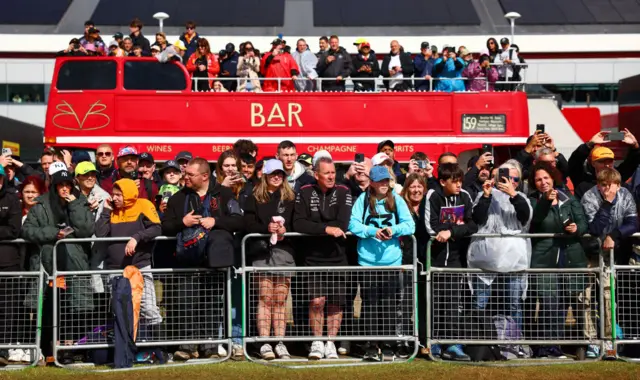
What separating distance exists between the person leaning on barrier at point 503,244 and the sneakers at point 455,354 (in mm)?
498

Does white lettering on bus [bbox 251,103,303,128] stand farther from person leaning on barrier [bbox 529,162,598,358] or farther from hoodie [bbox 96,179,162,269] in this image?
person leaning on barrier [bbox 529,162,598,358]

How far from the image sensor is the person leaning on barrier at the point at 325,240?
1035 cm

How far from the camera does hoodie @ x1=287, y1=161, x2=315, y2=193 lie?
1184cm

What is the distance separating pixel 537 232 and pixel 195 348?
3.92 meters

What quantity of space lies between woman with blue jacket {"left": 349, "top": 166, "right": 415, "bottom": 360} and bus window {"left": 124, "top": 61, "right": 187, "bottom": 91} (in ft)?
35.4

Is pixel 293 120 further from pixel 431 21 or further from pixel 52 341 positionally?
pixel 431 21

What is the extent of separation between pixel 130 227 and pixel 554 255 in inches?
179

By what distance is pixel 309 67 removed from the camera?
21.1m

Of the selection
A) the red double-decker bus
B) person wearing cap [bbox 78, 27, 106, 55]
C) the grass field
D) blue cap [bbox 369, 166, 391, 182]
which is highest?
person wearing cap [bbox 78, 27, 106, 55]

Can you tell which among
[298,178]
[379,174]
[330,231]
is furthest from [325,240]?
[298,178]

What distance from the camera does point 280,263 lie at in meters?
10.5

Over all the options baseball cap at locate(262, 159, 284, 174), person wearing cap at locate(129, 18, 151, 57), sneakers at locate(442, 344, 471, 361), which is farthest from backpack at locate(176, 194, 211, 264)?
person wearing cap at locate(129, 18, 151, 57)

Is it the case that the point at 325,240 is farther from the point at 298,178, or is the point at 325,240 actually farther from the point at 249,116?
the point at 249,116

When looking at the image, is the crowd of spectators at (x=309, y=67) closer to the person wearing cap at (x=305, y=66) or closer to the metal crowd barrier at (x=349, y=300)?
the person wearing cap at (x=305, y=66)
